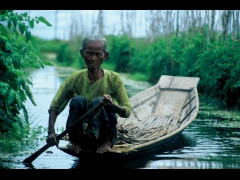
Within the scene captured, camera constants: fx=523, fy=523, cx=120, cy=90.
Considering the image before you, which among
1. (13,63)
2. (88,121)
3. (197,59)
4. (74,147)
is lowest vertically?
(197,59)

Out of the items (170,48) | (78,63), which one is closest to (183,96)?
(170,48)

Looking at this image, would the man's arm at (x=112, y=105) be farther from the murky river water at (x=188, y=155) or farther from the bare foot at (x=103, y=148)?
the murky river water at (x=188, y=155)

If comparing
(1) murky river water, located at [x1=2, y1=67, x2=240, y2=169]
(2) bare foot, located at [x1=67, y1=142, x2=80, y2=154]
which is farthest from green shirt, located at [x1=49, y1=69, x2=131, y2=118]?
(1) murky river water, located at [x1=2, y1=67, x2=240, y2=169]

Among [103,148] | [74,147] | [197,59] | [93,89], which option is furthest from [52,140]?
[197,59]

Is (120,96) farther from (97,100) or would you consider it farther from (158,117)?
(158,117)

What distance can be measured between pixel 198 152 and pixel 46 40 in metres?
39.0

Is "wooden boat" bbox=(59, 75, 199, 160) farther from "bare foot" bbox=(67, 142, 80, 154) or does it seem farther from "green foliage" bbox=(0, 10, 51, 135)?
"green foliage" bbox=(0, 10, 51, 135)

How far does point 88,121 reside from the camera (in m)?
4.92

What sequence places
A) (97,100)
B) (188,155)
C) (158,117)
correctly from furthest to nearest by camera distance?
1. (158,117)
2. (188,155)
3. (97,100)

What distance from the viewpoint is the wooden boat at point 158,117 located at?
543cm

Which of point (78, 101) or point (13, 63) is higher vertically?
point (13, 63)

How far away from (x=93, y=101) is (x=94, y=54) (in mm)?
433

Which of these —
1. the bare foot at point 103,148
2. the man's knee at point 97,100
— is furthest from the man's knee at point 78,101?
the bare foot at point 103,148
